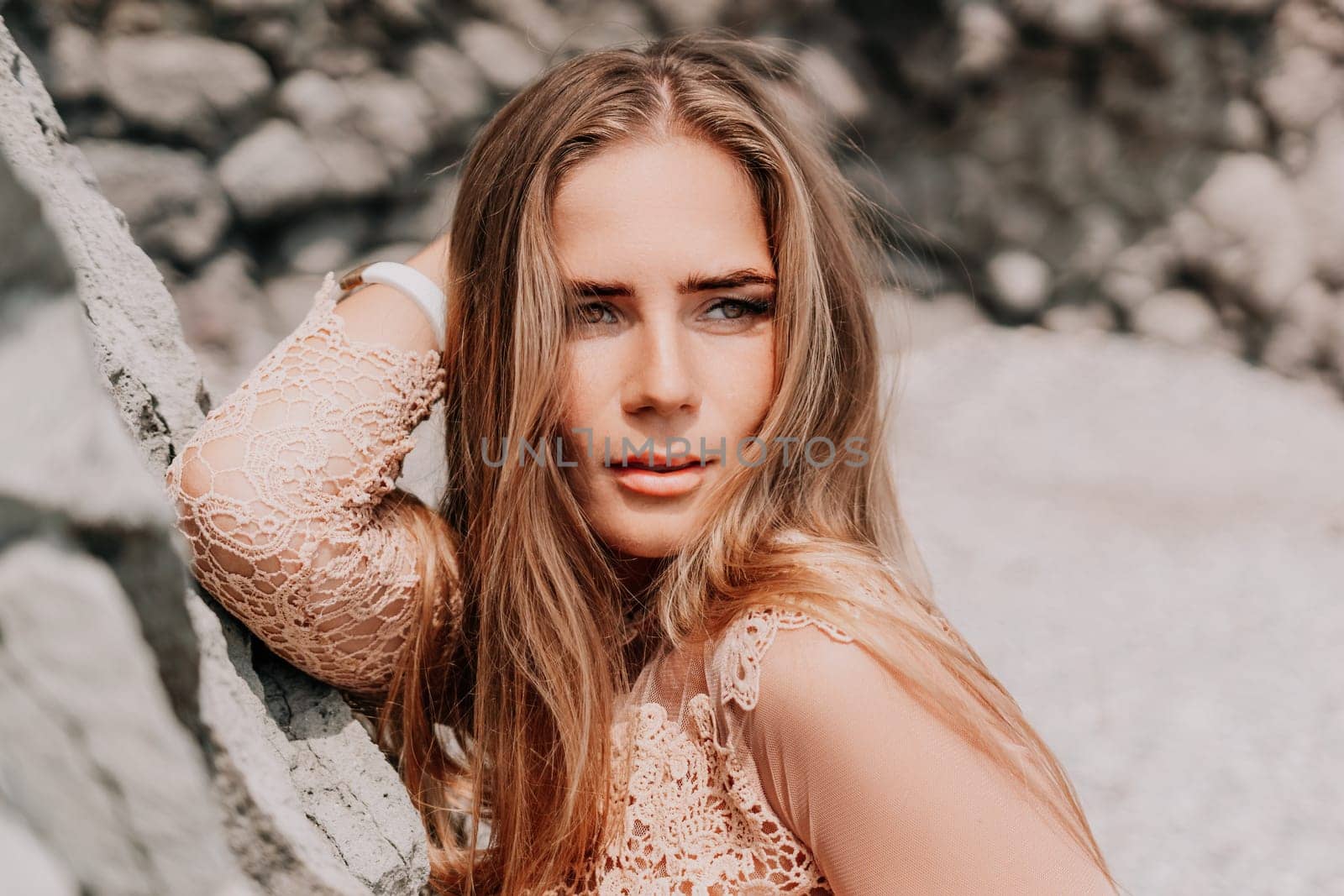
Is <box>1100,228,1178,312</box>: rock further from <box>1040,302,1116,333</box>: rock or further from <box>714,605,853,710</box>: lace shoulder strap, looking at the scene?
<box>714,605,853,710</box>: lace shoulder strap

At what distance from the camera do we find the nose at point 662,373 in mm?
1217

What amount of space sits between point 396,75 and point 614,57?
3491mm

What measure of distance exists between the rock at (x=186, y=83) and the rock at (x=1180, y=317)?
14.0 ft

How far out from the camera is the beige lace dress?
1.04m

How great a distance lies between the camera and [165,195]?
13.5ft

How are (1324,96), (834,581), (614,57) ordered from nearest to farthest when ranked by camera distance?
1. (834,581)
2. (614,57)
3. (1324,96)

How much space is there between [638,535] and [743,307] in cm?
32

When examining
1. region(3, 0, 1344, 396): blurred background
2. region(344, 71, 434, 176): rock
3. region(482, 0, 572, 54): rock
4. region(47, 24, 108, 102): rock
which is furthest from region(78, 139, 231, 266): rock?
region(482, 0, 572, 54): rock

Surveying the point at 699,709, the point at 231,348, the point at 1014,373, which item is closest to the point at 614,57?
the point at 699,709

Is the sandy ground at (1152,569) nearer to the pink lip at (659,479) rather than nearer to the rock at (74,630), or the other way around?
the pink lip at (659,479)

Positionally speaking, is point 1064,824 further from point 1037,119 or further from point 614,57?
point 1037,119

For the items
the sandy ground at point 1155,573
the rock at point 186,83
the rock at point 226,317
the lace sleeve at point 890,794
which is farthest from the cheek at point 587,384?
the rock at point 186,83

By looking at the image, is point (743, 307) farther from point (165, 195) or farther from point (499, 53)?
point (499, 53)

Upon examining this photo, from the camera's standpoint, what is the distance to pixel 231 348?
14.2 ft
